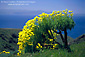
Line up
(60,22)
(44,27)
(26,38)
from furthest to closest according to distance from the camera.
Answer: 1. (26,38)
2. (44,27)
3. (60,22)

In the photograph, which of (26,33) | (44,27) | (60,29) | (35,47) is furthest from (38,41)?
(60,29)

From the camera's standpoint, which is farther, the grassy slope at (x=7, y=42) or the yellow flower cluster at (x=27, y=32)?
the grassy slope at (x=7, y=42)

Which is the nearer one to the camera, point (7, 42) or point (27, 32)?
point (27, 32)

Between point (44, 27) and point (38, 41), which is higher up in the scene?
point (44, 27)

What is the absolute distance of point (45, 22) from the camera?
36.9 feet

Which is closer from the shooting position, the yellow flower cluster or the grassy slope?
the yellow flower cluster

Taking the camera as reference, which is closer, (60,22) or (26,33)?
(60,22)

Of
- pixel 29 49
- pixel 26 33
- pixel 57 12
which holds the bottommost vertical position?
pixel 29 49

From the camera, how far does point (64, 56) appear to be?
6.88m

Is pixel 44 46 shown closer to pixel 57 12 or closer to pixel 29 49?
pixel 29 49

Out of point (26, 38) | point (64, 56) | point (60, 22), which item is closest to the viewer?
point (64, 56)

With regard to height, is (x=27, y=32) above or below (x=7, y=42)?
above

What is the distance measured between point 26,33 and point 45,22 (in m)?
3.71

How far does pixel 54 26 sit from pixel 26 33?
5.15 metres
